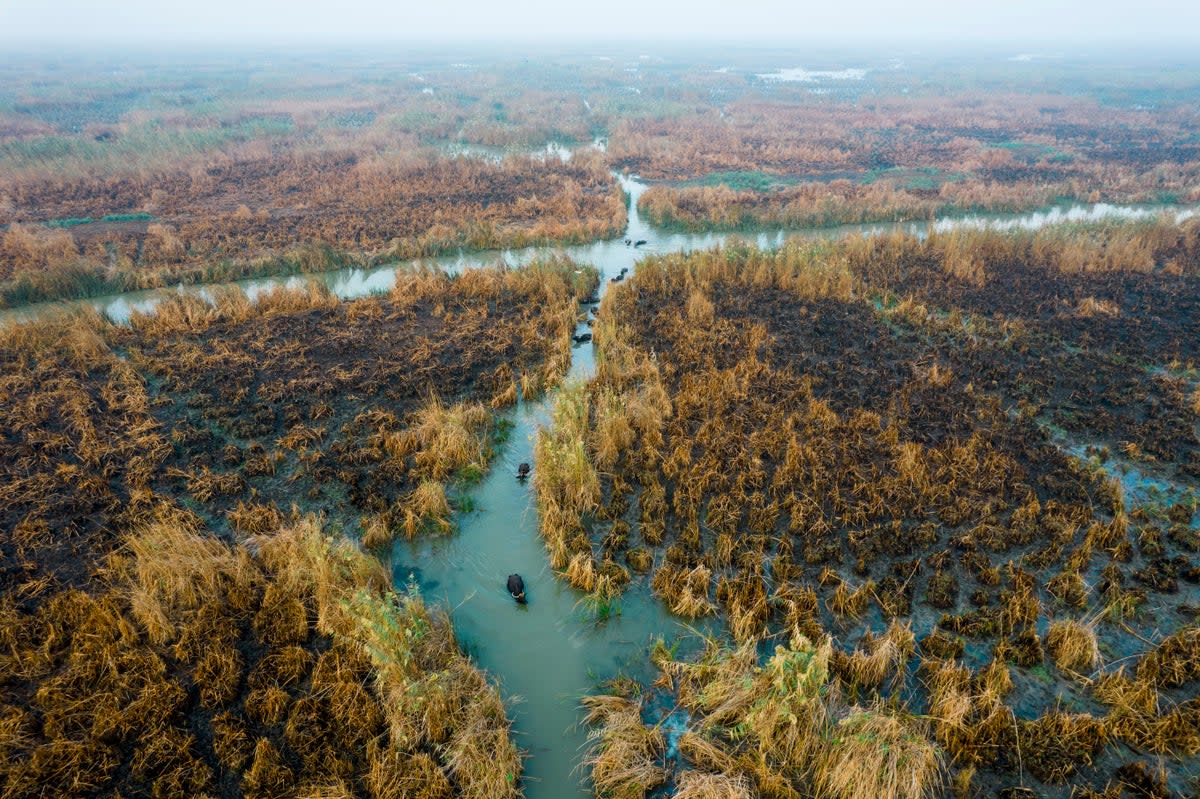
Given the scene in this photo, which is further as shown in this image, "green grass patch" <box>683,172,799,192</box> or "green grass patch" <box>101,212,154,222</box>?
"green grass patch" <box>683,172,799,192</box>

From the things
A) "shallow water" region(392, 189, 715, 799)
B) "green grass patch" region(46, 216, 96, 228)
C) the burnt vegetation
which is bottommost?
"shallow water" region(392, 189, 715, 799)

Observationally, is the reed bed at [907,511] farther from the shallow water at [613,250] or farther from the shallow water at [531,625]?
the shallow water at [613,250]

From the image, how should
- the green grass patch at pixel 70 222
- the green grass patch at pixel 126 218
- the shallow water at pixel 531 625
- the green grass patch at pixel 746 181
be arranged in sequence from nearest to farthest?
the shallow water at pixel 531 625
the green grass patch at pixel 70 222
the green grass patch at pixel 126 218
the green grass patch at pixel 746 181

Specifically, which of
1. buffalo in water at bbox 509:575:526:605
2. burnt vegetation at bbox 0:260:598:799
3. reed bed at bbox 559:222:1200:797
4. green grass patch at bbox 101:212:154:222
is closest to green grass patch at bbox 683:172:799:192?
reed bed at bbox 559:222:1200:797

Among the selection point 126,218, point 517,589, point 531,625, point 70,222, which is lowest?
point 531,625

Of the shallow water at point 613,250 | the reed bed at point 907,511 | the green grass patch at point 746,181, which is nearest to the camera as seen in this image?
the reed bed at point 907,511

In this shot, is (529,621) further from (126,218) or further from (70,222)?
(70,222)

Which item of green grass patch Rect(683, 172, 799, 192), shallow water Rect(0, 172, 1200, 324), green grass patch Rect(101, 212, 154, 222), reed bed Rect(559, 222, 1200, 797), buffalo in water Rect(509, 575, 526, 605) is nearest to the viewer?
reed bed Rect(559, 222, 1200, 797)

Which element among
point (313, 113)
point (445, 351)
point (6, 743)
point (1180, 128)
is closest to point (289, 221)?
point (445, 351)

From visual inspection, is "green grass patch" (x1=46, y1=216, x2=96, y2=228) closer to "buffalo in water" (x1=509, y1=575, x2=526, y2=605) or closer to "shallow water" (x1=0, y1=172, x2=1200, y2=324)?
"shallow water" (x1=0, y1=172, x2=1200, y2=324)

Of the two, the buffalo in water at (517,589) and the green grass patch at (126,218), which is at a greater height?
the green grass patch at (126,218)

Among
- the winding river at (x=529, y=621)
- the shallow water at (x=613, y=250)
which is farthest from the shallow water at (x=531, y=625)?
the shallow water at (x=613, y=250)

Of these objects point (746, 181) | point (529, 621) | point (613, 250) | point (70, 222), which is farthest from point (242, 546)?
point (746, 181)

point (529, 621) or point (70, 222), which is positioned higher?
point (70, 222)
